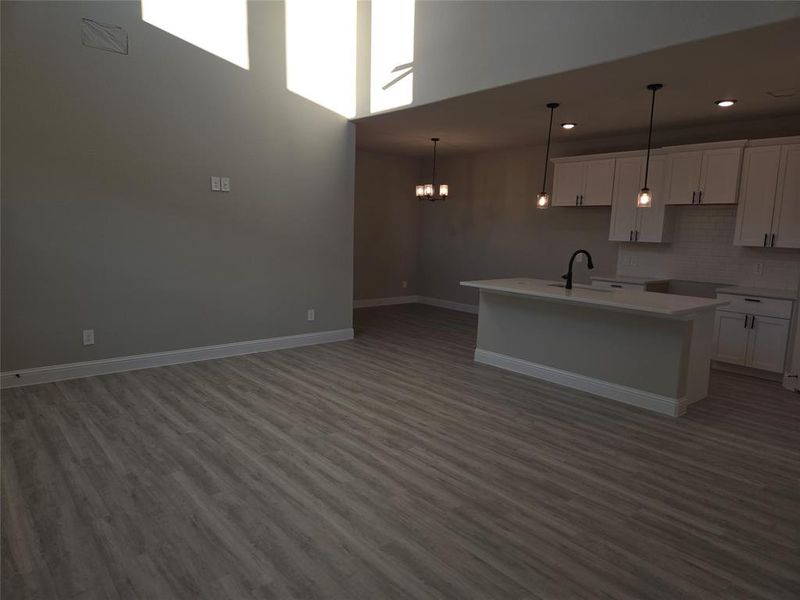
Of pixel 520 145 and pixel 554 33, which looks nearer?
pixel 554 33

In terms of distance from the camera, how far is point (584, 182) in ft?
21.7

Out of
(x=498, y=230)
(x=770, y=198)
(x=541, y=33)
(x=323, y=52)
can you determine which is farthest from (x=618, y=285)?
(x=323, y=52)

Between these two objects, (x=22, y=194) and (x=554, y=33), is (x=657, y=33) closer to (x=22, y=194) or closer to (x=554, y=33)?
(x=554, y=33)

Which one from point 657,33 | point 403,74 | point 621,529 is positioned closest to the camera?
point 621,529

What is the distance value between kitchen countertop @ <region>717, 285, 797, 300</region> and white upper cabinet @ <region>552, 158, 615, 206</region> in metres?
1.78

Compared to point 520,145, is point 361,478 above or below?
below

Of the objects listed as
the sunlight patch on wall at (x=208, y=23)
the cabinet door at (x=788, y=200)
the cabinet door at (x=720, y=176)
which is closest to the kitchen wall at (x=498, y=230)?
the cabinet door at (x=720, y=176)

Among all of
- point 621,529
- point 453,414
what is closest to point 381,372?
point 453,414

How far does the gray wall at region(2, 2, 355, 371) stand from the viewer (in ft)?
13.2

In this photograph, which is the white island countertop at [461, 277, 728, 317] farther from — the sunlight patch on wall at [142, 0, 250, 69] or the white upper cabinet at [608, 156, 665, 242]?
the sunlight patch on wall at [142, 0, 250, 69]

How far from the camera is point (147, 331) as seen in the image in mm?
4766

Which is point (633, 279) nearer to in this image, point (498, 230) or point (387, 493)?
point (498, 230)

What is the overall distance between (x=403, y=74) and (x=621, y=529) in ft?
15.2

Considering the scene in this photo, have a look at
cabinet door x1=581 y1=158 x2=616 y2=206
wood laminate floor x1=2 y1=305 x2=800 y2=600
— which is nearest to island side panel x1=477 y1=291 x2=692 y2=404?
wood laminate floor x1=2 y1=305 x2=800 y2=600
